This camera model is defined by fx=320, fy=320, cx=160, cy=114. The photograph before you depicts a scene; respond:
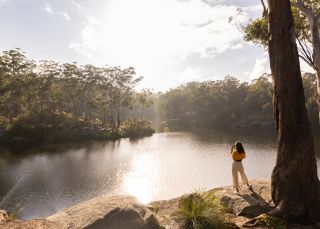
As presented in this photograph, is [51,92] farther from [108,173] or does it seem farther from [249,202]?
[249,202]

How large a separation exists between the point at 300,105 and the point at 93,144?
4588 centimetres

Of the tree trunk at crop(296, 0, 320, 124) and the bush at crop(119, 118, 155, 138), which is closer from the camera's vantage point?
the tree trunk at crop(296, 0, 320, 124)

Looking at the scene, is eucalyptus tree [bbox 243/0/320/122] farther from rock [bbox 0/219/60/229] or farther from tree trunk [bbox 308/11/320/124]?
rock [bbox 0/219/60/229]

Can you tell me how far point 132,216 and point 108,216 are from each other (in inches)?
22.1

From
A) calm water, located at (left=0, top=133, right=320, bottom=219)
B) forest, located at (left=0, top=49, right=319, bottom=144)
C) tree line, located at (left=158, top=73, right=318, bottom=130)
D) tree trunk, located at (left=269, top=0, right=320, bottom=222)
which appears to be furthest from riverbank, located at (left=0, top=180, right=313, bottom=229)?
tree line, located at (left=158, top=73, right=318, bottom=130)

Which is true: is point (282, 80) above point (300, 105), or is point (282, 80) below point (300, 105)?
above

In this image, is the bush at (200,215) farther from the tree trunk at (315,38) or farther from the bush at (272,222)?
the tree trunk at (315,38)

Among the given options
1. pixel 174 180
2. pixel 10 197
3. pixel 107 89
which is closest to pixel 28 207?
pixel 10 197

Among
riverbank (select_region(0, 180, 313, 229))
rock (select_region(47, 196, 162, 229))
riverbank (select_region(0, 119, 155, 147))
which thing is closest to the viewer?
rock (select_region(47, 196, 162, 229))

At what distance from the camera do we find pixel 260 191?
10859 millimetres

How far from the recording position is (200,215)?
808 cm

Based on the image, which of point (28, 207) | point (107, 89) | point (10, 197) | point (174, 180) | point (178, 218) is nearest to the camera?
point (178, 218)

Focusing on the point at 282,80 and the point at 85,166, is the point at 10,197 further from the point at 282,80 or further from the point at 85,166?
the point at 282,80

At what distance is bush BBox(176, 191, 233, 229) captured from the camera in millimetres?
7926
